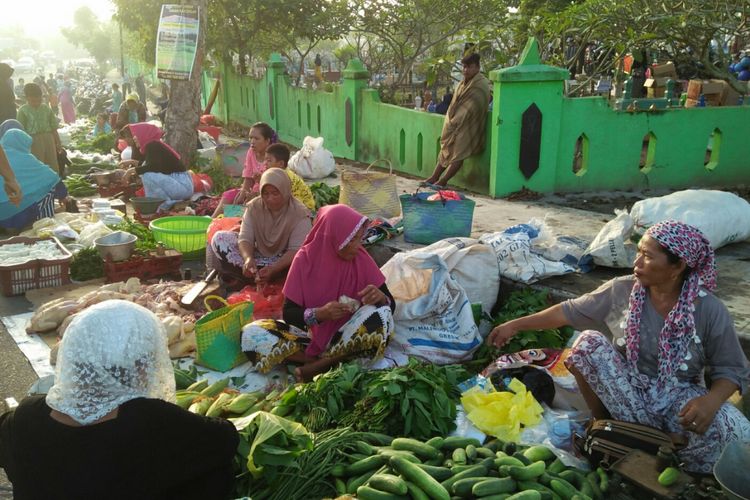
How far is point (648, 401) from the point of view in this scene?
3461 millimetres

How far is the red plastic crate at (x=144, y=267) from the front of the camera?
6379 mm

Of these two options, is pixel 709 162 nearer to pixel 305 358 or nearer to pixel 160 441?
pixel 305 358

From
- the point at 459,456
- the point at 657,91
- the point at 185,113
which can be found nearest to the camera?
the point at 459,456

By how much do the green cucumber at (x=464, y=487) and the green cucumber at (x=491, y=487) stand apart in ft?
0.08

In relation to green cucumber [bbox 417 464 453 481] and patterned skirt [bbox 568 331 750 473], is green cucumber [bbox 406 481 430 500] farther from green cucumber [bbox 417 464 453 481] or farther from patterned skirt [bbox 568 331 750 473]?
patterned skirt [bbox 568 331 750 473]

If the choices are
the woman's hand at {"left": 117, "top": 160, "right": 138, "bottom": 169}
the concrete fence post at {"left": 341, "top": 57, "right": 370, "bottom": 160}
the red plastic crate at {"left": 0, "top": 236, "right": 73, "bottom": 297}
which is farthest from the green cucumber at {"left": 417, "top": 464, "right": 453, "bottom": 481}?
the concrete fence post at {"left": 341, "top": 57, "right": 370, "bottom": 160}

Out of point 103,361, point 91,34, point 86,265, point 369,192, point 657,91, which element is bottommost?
point 86,265

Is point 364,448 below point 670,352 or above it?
below

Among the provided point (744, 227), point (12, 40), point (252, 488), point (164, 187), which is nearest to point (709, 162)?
point (744, 227)

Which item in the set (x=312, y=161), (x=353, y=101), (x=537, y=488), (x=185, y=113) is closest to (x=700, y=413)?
(x=537, y=488)

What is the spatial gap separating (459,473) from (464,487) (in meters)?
0.10

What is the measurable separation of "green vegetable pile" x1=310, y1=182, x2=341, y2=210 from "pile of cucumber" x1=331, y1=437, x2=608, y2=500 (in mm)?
4514

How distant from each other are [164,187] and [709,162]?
276 inches

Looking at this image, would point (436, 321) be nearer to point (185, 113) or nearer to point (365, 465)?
point (365, 465)
